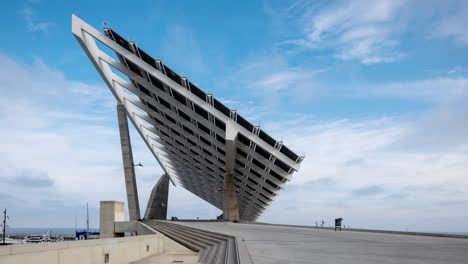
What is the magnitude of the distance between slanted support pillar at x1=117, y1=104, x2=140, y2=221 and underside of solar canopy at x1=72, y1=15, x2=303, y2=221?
2.42 m

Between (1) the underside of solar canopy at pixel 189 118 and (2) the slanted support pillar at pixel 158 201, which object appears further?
(2) the slanted support pillar at pixel 158 201

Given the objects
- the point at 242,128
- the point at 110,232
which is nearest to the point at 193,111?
the point at 242,128

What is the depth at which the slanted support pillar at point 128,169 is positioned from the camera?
39.1 meters

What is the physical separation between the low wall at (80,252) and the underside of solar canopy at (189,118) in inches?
685

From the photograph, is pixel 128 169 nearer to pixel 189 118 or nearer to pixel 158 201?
pixel 189 118

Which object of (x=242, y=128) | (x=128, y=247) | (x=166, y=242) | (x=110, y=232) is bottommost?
(x=110, y=232)

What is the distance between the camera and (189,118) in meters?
37.7

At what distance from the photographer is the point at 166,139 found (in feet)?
162

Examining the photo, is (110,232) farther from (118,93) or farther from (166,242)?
(166,242)

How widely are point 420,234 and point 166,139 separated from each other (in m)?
37.5

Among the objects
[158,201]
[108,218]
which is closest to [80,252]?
[108,218]

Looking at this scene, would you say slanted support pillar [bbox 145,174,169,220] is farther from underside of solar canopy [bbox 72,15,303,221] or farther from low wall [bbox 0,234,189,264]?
low wall [bbox 0,234,189,264]

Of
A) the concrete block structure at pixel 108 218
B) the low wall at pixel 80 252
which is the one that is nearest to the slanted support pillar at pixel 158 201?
the concrete block structure at pixel 108 218

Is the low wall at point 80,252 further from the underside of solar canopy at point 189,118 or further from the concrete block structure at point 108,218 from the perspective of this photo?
the concrete block structure at point 108,218
